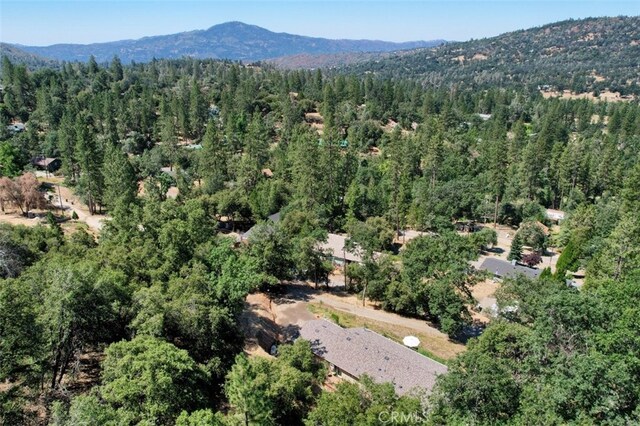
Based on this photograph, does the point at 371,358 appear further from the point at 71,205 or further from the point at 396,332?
the point at 71,205

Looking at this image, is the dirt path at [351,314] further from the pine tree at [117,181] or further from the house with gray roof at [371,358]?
the pine tree at [117,181]

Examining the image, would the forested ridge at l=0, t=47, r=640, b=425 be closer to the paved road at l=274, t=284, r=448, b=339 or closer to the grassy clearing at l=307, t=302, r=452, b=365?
the paved road at l=274, t=284, r=448, b=339

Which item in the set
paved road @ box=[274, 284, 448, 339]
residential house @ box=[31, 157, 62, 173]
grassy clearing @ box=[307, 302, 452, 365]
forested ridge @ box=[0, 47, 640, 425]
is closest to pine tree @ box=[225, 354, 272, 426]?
forested ridge @ box=[0, 47, 640, 425]

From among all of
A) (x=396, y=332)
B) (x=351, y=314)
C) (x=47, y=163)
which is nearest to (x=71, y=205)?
(x=47, y=163)

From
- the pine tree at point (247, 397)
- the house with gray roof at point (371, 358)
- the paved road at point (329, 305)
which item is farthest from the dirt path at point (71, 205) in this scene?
the pine tree at point (247, 397)

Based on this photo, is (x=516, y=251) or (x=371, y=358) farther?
(x=516, y=251)

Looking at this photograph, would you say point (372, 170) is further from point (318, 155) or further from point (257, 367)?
point (257, 367)
